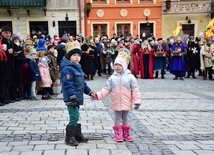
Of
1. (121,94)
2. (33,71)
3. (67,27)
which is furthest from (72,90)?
(67,27)

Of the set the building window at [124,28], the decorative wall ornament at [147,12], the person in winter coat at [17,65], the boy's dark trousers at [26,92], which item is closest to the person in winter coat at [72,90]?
the person in winter coat at [17,65]

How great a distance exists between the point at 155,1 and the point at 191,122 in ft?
69.9

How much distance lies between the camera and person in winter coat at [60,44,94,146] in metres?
5.41

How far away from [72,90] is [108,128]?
1557 mm

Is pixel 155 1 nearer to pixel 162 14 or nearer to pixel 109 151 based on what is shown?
pixel 162 14

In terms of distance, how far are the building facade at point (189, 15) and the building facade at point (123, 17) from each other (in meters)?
0.63

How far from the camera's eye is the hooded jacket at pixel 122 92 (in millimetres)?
5699

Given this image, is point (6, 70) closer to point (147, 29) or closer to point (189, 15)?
point (147, 29)

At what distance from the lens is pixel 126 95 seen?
18.8 ft

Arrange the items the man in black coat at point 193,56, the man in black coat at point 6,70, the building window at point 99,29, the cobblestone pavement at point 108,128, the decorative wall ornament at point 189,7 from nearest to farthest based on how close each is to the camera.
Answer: the cobblestone pavement at point 108,128 → the man in black coat at point 6,70 → the man in black coat at point 193,56 → the decorative wall ornament at point 189,7 → the building window at point 99,29

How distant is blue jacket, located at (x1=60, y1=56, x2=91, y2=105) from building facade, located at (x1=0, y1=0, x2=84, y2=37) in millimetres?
20845

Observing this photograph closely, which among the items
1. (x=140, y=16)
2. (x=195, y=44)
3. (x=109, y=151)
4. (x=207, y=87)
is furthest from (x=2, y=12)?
(x=109, y=151)

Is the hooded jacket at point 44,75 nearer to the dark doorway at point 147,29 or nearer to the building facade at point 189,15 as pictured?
the dark doorway at point 147,29

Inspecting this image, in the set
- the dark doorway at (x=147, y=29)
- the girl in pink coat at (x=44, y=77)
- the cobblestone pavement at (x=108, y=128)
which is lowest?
the cobblestone pavement at (x=108, y=128)
